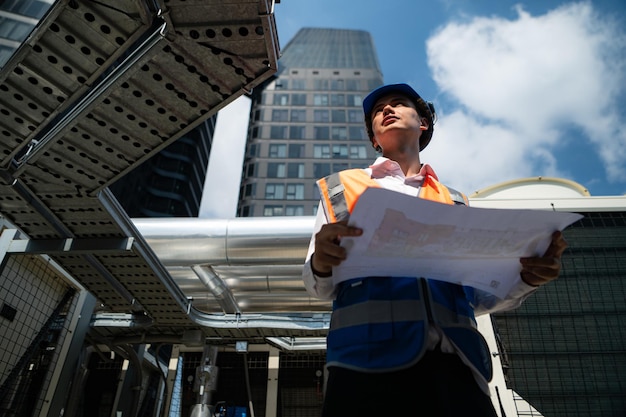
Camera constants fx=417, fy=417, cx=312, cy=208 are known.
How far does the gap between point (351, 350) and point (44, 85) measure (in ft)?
6.27

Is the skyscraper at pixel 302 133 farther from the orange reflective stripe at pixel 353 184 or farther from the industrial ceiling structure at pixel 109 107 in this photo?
the orange reflective stripe at pixel 353 184

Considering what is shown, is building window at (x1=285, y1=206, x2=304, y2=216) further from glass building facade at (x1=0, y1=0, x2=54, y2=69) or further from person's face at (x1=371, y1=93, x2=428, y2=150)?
person's face at (x1=371, y1=93, x2=428, y2=150)

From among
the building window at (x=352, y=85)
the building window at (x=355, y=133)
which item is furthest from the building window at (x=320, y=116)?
the building window at (x=352, y=85)

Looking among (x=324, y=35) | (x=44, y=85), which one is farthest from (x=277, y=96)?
(x=44, y=85)

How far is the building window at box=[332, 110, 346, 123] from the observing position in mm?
38125

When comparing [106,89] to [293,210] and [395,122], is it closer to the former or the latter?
[395,122]

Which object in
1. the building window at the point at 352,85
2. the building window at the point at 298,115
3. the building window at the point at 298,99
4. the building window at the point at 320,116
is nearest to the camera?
the building window at the point at 298,115

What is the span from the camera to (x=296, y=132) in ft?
121

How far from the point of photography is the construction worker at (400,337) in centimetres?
106

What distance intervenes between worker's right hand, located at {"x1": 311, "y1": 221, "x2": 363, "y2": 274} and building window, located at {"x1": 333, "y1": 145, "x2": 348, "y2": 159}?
3503 centimetres

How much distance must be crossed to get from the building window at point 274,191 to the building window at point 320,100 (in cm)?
1053

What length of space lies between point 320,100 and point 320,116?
7.61 ft

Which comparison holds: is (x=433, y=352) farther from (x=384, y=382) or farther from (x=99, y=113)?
(x=99, y=113)

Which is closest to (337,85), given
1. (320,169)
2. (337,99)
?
(337,99)
